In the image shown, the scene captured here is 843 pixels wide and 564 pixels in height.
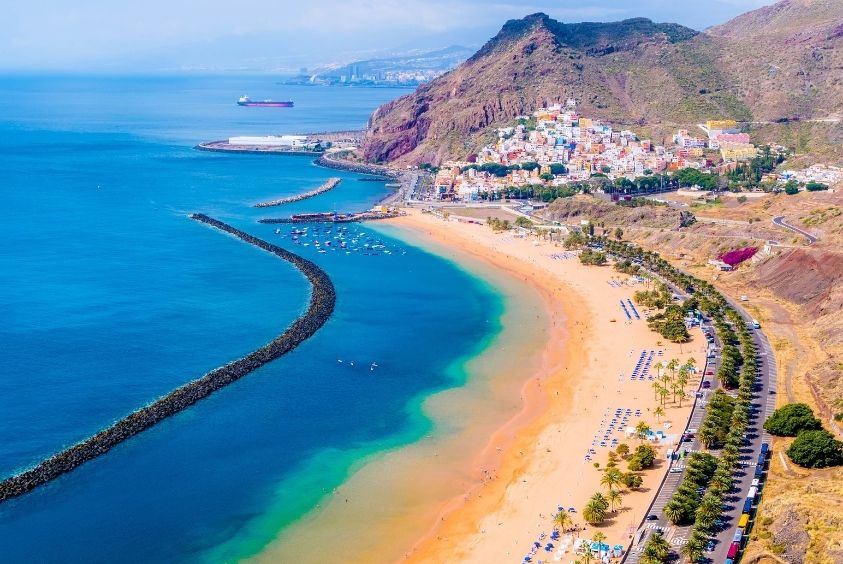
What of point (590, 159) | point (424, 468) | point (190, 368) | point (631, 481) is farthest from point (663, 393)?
point (590, 159)

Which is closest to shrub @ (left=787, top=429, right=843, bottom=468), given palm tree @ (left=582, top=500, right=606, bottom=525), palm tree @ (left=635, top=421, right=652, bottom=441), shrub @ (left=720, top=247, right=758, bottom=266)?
palm tree @ (left=635, top=421, right=652, bottom=441)

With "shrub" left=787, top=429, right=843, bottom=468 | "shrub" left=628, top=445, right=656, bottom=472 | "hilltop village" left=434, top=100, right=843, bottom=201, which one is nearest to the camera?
"shrub" left=787, top=429, right=843, bottom=468

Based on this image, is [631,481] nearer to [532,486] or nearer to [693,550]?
[532,486]

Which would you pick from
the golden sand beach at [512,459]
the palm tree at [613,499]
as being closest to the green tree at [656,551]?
the golden sand beach at [512,459]

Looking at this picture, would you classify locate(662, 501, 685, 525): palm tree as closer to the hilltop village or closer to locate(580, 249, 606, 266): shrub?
locate(580, 249, 606, 266): shrub

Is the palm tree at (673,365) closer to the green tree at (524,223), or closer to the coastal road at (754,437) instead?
the coastal road at (754,437)

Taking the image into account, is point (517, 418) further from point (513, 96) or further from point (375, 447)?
point (513, 96)

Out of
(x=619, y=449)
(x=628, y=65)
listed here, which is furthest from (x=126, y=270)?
(x=628, y=65)
